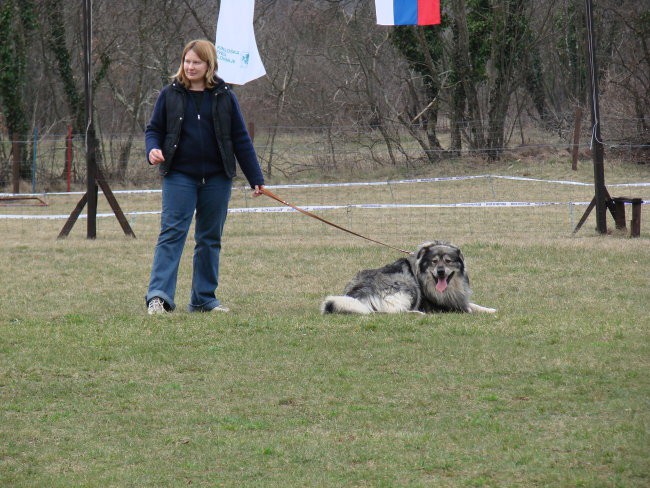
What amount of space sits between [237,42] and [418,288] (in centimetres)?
894

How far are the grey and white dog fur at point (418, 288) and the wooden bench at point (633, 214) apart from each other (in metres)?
5.23

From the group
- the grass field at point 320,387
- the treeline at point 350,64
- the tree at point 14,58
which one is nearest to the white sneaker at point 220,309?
the grass field at point 320,387

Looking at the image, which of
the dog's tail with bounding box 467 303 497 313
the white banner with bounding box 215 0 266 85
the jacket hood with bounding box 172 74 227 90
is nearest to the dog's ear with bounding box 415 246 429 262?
the dog's tail with bounding box 467 303 497 313

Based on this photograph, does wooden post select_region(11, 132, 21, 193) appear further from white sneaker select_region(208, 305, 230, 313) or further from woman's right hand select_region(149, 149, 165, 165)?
woman's right hand select_region(149, 149, 165, 165)

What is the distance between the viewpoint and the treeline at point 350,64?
24781 mm

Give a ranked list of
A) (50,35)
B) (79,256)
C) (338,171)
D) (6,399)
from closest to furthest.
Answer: (6,399) < (79,256) < (338,171) < (50,35)

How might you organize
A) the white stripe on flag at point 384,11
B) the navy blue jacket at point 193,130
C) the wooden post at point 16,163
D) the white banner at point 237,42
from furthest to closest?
the wooden post at point 16,163
the white banner at point 237,42
the white stripe on flag at point 384,11
the navy blue jacket at point 193,130

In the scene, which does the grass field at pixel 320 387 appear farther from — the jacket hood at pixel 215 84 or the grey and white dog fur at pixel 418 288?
the jacket hood at pixel 215 84

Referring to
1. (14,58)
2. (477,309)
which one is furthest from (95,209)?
(14,58)

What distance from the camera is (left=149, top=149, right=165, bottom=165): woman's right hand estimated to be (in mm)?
6551

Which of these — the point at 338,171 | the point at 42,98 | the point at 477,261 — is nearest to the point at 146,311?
the point at 477,261

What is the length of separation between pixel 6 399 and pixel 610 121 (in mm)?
21336

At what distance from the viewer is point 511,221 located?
14.8 metres

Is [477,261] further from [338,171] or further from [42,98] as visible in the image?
[42,98]
